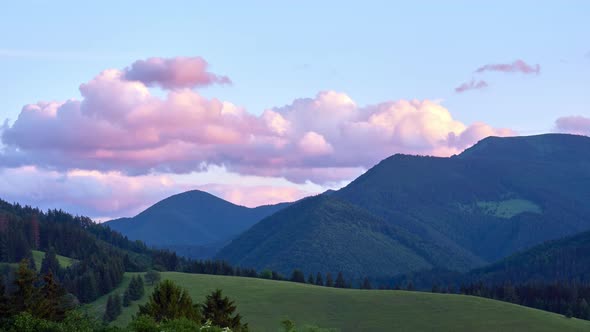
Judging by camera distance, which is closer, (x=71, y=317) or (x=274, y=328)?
(x=71, y=317)

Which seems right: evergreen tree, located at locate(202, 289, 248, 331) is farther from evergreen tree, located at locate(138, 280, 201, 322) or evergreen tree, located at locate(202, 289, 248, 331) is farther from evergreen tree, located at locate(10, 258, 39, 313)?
evergreen tree, located at locate(10, 258, 39, 313)

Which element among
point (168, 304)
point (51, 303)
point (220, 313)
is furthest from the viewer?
point (220, 313)

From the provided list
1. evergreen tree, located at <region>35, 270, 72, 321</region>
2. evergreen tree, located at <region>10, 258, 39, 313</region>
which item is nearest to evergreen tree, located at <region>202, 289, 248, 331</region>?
evergreen tree, located at <region>35, 270, 72, 321</region>

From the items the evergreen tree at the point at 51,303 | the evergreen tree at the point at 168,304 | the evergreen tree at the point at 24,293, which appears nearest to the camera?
the evergreen tree at the point at 24,293

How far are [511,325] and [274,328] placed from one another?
Answer: 5225 cm

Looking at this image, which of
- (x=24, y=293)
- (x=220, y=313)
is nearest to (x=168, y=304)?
(x=220, y=313)

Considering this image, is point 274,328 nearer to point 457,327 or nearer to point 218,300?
point 457,327

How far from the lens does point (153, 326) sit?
82.5m

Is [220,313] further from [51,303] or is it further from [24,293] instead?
[24,293]

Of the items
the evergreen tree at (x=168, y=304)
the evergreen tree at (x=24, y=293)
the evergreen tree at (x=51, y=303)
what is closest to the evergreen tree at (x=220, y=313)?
the evergreen tree at (x=168, y=304)

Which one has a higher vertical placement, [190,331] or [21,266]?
[21,266]

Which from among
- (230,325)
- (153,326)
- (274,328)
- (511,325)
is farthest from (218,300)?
(511,325)

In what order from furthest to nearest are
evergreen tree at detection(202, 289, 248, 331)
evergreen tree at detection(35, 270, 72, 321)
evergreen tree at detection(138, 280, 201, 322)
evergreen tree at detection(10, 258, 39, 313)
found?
1. evergreen tree at detection(202, 289, 248, 331)
2. evergreen tree at detection(138, 280, 201, 322)
3. evergreen tree at detection(35, 270, 72, 321)
4. evergreen tree at detection(10, 258, 39, 313)

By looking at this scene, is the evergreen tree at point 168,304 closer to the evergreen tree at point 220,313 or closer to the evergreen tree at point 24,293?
the evergreen tree at point 220,313
